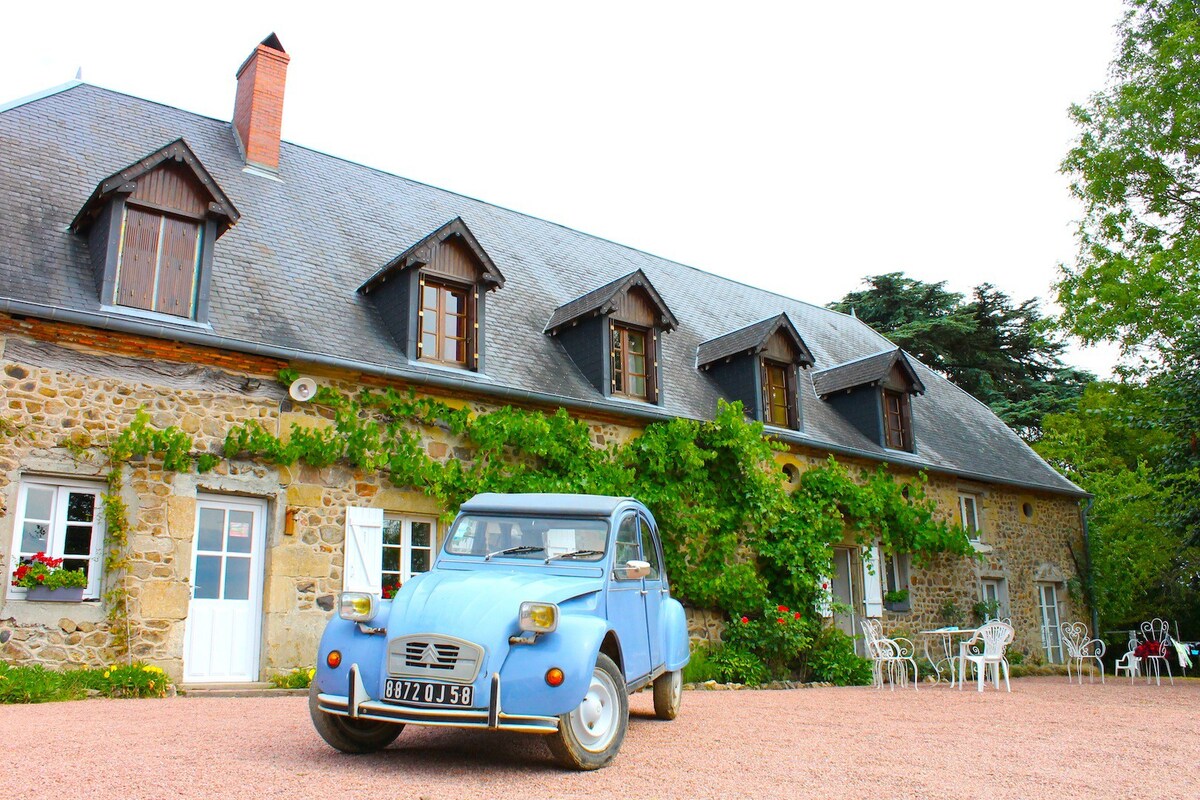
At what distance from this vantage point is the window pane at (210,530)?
30.0ft

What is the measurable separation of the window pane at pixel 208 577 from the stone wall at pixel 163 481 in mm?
279

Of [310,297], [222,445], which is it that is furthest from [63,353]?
[310,297]

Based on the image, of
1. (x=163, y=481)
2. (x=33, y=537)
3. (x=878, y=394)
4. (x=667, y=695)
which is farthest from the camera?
(x=878, y=394)

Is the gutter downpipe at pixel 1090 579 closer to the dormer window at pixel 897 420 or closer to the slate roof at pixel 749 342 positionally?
the dormer window at pixel 897 420

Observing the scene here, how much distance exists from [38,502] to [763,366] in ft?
32.8

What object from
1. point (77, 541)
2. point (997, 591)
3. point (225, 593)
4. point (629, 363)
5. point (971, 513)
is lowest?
point (997, 591)

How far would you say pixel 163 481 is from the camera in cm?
880

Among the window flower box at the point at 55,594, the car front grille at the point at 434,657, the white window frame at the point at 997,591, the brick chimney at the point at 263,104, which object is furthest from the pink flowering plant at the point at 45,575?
the white window frame at the point at 997,591

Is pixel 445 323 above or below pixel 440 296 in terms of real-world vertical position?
below

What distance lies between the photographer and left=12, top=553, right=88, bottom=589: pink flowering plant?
313 inches

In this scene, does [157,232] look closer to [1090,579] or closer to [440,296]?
[440,296]

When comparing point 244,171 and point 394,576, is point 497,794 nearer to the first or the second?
point 394,576

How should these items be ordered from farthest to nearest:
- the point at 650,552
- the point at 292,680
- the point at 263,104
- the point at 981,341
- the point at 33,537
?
1. the point at 981,341
2. the point at 263,104
3. the point at 292,680
4. the point at 33,537
5. the point at 650,552

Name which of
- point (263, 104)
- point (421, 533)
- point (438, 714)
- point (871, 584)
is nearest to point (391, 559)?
point (421, 533)
